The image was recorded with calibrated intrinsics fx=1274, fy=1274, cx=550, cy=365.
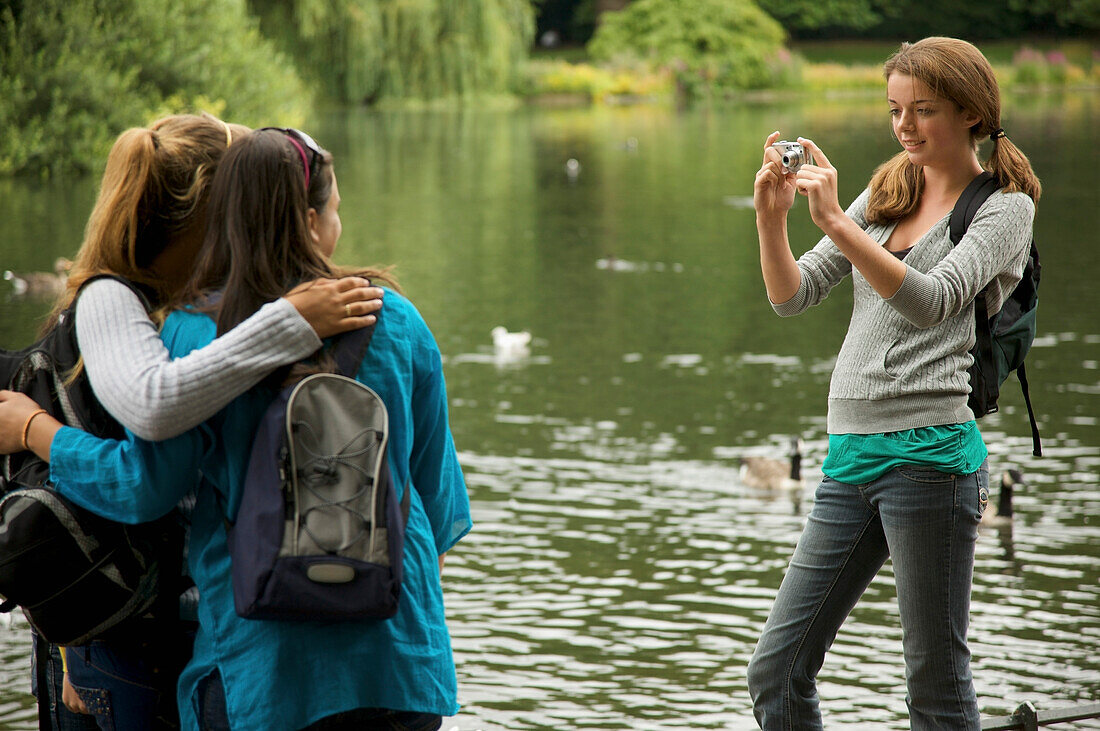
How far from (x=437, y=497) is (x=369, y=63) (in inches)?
1037

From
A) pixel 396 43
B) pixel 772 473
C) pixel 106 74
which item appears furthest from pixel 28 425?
pixel 396 43

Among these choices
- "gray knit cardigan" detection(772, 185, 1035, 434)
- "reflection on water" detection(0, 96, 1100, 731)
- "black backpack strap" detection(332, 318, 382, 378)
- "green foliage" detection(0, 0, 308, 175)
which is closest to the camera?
"black backpack strap" detection(332, 318, 382, 378)

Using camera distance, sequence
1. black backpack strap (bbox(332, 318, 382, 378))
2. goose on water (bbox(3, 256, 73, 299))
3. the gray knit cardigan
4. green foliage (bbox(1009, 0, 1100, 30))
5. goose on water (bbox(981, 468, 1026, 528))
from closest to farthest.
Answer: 1. black backpack strap (bbox(332, 318, 382, 378))
2. the gray knit cardigan
3. goose on water (bbox(981, 468, 1026, 528))
4. goose on water (bbox(3, 256, 73, 299))
5. green foliage (bbox(1009, 0, 1100, 30))

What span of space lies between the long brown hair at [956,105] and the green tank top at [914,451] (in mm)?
437

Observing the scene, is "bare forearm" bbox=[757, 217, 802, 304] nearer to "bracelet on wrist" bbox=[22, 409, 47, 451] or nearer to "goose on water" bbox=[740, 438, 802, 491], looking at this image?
"bracelet on wrist" bbox=[22, 409, 47, 451]

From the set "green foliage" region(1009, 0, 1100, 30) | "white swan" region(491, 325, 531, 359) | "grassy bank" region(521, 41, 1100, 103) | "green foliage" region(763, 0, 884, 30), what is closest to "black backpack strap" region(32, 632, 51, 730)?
"white swan" region(491, 325, 531, 359)

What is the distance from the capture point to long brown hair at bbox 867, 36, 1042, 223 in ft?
7.60

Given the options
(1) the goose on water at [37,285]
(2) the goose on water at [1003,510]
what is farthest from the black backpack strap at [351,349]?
(1) the goose on water at [37,285]

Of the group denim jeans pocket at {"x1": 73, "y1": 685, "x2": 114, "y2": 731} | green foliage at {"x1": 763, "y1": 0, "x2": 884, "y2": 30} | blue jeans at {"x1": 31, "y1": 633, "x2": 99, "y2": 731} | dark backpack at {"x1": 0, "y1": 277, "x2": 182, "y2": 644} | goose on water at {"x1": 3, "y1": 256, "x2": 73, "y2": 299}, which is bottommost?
goose on water at {"x1": 3, "y1": 256, "x2": 73, "y2": 299}

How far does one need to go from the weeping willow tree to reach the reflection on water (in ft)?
25.3

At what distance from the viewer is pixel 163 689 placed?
2.15 m

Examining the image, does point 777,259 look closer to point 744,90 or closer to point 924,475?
point 924,475

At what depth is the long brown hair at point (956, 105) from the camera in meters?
2.32

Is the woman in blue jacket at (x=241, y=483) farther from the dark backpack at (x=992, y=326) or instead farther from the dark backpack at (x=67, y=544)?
the dark backpack at (x=992, y=326)
